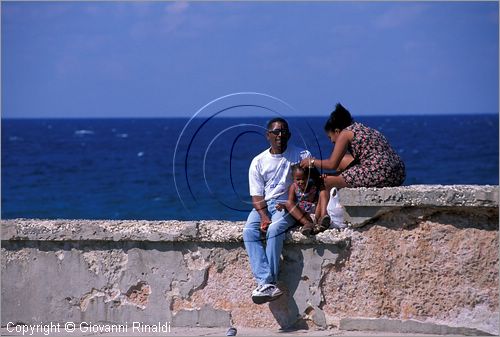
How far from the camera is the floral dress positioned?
7.02 meters

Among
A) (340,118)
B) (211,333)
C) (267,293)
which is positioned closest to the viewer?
(267,293)

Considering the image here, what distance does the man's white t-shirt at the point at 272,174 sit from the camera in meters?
7.23

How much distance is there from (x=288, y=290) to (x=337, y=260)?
1.35 ft

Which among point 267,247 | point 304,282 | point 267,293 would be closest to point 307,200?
point 267,247

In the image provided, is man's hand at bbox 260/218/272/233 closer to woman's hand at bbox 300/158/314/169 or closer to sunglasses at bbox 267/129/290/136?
woman's hand at bbox 300/158/314/169

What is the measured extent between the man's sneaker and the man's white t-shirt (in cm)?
68

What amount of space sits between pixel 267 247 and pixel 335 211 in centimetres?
54

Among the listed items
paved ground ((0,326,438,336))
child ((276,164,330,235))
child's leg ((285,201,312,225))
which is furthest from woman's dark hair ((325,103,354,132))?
paved ground ((0,326,438,336))

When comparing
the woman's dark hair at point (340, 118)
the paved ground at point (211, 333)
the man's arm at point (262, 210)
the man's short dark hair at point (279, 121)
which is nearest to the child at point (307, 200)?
the man's arm at point (262, 210)

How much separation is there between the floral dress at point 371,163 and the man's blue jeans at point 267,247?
1.86ft

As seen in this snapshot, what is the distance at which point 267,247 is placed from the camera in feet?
23.0

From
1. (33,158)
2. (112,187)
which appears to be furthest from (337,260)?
(33,158)

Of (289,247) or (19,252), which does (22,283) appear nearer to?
(19,252)

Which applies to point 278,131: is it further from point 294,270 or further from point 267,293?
point 267,293
